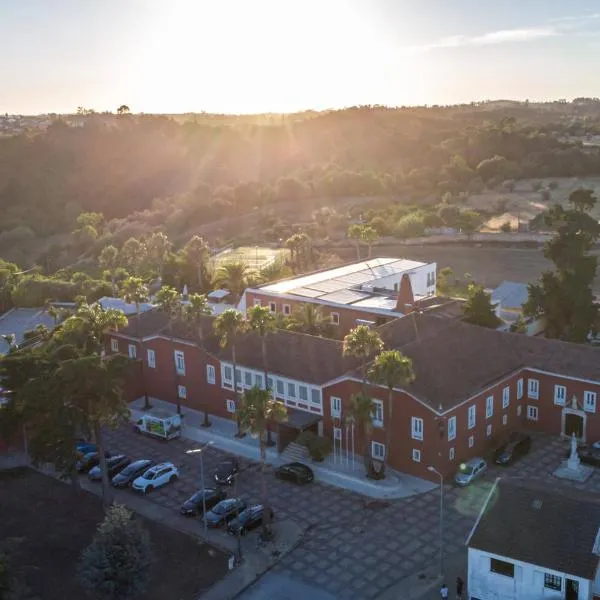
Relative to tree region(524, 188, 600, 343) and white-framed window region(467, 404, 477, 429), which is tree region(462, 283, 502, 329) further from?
white-framed window region(467, 404, 477, 429)

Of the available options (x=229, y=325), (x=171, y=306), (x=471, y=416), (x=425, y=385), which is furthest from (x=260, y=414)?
(x=171, y=306)

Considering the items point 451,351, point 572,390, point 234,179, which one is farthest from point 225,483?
point 234,179

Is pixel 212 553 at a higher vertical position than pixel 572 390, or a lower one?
lower

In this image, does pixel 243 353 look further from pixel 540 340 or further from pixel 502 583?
pixel 502 583

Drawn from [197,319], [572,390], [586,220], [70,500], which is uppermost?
[586,220]

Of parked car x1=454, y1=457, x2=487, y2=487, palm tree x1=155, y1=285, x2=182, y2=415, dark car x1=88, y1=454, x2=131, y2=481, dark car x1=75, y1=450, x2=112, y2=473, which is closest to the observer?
parked car x1=454, y1=457, x2=487, y2=487

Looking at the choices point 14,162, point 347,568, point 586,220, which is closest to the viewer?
point 347,568

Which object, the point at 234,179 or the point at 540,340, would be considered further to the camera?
the point at 234,179

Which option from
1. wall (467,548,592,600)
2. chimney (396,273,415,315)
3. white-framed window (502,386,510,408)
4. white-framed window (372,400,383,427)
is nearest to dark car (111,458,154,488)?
white-framed window (372,400,383,427)

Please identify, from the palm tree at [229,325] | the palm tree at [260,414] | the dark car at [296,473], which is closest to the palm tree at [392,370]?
the palm tree at [260,414]
